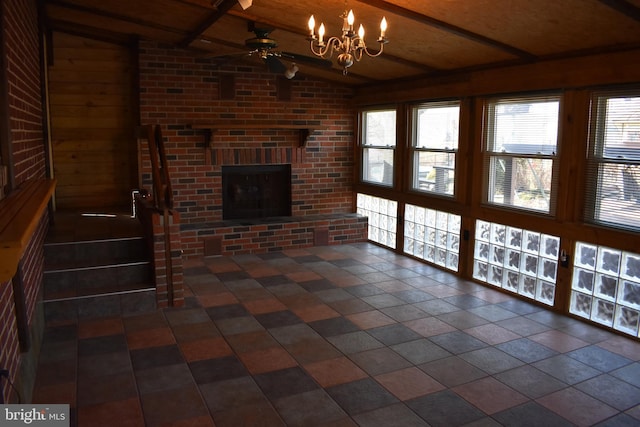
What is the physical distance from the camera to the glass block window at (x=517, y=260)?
4.66 m

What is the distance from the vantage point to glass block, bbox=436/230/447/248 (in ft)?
19.5

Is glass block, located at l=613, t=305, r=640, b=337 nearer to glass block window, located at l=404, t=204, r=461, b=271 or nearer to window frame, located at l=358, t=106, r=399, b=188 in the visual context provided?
glass block window, located at l=404, t=204, r=461, b=271

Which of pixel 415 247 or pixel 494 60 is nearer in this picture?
pixel 494 60

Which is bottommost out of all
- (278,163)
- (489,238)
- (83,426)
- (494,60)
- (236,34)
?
(83,426)

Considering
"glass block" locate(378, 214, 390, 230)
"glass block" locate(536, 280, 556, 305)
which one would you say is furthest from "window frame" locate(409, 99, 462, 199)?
"glass block" locate(536, 280, 556, 305)

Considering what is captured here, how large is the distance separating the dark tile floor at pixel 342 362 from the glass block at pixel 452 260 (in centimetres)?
53

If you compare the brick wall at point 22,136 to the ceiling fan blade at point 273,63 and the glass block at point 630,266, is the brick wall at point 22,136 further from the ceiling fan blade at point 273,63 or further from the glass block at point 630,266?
the glass block at point 630,266

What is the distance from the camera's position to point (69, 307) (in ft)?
14.2

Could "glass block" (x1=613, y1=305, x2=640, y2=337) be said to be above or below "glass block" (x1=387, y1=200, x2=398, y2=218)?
below

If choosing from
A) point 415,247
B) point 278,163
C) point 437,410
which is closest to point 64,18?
point 278,163

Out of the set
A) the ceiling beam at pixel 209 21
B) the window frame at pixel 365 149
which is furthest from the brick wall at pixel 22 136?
the window frame at pixel 365 149

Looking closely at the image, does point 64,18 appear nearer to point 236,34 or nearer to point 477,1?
point 236,34

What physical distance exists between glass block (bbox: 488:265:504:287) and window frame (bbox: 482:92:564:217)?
63 centimetres

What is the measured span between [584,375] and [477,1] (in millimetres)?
2634
